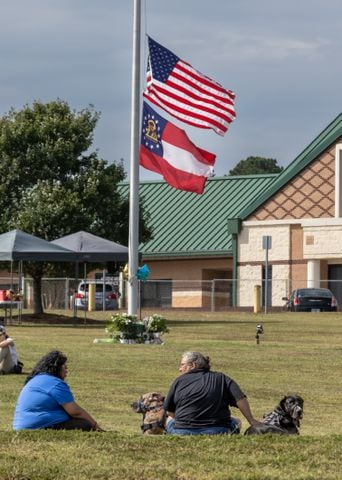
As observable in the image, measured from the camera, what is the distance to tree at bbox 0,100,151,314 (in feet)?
164

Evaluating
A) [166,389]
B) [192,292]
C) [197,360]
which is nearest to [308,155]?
[192,292]

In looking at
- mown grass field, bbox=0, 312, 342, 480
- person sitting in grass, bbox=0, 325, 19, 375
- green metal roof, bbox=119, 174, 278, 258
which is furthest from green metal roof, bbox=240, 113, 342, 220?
person sitting in grass, bbox=0, 325, 19, 375

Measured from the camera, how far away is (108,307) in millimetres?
62500

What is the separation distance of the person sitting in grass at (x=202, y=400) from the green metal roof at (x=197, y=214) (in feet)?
171

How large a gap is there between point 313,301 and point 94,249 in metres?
14.9

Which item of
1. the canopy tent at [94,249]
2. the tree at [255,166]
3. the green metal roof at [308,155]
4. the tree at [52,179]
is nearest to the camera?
the canopy tent at [94,249]

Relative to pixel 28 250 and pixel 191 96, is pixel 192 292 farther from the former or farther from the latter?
pixel 191 96

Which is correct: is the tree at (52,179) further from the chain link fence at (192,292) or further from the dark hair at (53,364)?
the dark hair at (53,364)

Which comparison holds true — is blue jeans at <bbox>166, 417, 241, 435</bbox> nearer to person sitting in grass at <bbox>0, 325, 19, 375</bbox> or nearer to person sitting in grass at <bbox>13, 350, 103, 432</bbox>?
person sitting in grass at <bbox>13, 350, 103, 432</bbox>

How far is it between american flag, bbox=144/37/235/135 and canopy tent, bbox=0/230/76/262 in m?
8.62

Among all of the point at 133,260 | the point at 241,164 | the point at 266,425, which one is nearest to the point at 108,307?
the point at 133,260

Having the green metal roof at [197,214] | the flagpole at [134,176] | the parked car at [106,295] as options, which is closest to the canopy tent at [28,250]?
the flagpole at [134,176]

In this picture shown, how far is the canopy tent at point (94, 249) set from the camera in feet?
139

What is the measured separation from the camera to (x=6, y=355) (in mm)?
25250
